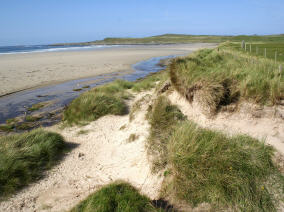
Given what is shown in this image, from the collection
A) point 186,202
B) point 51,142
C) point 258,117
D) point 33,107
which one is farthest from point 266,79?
point 33,107

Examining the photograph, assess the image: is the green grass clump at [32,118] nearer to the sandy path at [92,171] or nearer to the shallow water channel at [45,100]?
the shallow water channel at [45,100]

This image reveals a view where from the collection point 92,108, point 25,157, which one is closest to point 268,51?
point 92,108

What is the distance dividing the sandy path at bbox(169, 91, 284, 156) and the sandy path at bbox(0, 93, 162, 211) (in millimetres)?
2108

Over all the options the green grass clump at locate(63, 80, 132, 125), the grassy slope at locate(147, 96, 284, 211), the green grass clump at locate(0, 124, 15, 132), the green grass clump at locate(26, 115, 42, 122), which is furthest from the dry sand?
the green grass clump at locate(26, 115, 42, 122)

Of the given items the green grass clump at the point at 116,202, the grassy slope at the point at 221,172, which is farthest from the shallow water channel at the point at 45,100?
the grassy slope at the point at 221,172

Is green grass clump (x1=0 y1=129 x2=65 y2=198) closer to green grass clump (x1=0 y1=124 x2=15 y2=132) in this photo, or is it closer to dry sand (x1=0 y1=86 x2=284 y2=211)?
dry sand (x1=0 y1=86 x2=284 y2=211)

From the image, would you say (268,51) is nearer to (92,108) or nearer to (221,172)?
(92,108)

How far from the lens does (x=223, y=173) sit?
12.5 feet

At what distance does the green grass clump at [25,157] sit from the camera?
4.84 metres

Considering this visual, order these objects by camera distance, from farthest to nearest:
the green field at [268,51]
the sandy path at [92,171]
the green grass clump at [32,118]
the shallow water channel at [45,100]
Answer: the green field at [268,51] < the shallow water channel at [45,100] < the green grass clump at [32,118] < the sandy path at [92,171]

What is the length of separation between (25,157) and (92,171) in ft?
5.94

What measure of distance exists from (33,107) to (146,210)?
9.30 meters

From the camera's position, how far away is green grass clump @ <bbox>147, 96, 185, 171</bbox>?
476 cm

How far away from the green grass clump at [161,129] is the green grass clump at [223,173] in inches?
21.2
